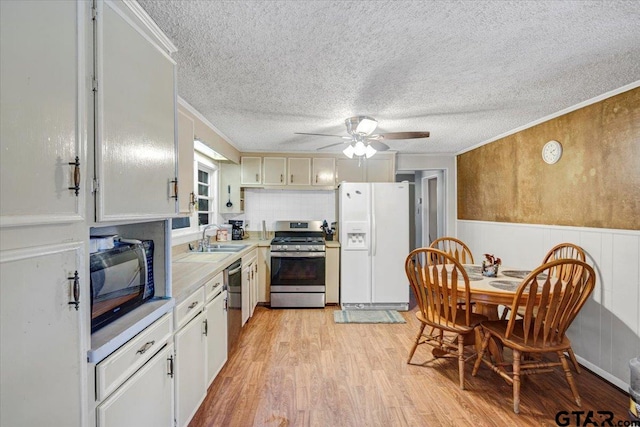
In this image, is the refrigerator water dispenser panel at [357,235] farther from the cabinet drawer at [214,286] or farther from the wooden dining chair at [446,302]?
the cabinet drawer at [214,286]

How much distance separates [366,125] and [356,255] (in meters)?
1.92

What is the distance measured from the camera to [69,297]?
36.4 inches

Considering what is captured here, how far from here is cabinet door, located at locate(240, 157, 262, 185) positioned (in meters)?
4.57

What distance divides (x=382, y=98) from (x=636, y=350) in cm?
259

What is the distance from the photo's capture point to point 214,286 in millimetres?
2326

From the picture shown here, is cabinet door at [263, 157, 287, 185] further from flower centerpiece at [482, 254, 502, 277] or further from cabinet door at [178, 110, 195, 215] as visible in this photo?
flower centerpiece at [482, 254, 502, 277]

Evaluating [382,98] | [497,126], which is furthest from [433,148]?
[382,98]

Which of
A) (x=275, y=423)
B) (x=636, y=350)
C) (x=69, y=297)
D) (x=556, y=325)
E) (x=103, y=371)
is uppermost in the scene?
(x=69, y=297)

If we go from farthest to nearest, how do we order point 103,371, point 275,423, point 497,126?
1. point 497,126
2. point 275,423
3. point 103,371

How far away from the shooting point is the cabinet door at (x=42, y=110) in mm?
733

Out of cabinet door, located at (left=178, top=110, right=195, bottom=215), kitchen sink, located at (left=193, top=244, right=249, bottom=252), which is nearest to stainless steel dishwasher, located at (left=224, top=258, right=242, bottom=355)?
kitchen sink, located at (left=193, top=244, right=249, bottom=252)

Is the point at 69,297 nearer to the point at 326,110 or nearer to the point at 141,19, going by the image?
the point at 141,19

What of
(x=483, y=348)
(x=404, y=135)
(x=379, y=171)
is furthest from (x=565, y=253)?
(x=379, y=171)

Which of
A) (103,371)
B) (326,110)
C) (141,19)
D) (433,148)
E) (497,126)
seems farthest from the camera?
(433,148)
